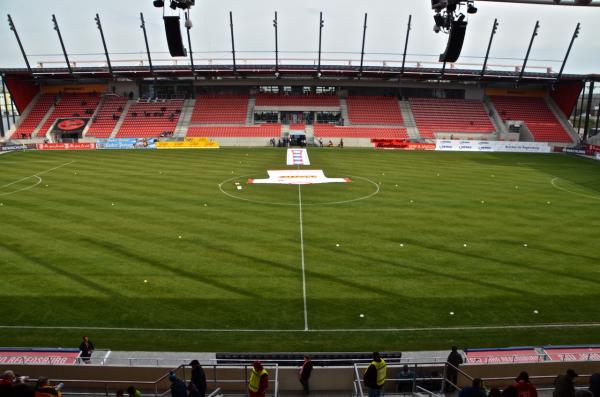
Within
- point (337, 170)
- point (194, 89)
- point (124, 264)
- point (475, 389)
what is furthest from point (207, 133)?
point (475, 389)

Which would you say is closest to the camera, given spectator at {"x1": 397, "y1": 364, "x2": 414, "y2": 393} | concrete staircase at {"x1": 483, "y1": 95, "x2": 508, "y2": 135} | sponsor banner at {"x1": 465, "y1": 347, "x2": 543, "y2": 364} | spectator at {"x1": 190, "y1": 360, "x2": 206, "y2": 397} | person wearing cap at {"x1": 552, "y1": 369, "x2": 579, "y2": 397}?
person wearing cap at {"x1": 552, "y1": 369, "x2": 579, "y2": 397}

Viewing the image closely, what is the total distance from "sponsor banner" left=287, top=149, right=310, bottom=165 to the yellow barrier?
461 inches

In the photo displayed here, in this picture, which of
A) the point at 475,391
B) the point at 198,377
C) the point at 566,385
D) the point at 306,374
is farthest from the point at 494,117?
the point at 198,377

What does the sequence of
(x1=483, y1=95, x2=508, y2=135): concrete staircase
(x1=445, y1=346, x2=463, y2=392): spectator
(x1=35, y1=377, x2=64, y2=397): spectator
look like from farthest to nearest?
(x1=483, y1=95, x2=508, y2=135): concrete staircase < (x1=445, y1=346, x2=463, y2=392): spectator < (x1=35, y1=377, x2=64, y2=397): spectator

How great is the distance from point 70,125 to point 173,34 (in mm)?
54414

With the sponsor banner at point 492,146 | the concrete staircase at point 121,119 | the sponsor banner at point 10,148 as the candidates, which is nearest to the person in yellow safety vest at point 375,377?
Answer: the sponsor banner at point 492,146

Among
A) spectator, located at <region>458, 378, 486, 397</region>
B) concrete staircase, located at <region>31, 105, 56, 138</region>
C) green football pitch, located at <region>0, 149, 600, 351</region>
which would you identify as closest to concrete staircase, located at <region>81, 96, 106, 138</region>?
concrete staircase, located at <region>31, 105, 56, 138</region>

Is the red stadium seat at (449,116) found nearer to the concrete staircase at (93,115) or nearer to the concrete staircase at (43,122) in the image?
the concrete staircase at (93,115)

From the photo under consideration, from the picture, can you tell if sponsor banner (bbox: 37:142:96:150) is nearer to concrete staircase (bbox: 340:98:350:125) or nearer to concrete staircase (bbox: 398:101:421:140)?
concrete staircase (bbox: 340:98:350:125)

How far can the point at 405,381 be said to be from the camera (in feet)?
34.8

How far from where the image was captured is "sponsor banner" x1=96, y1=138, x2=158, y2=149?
192 ft

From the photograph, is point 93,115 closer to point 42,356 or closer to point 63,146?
point 63,146

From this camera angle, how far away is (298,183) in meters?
35.2

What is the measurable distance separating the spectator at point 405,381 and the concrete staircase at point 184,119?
187ft
